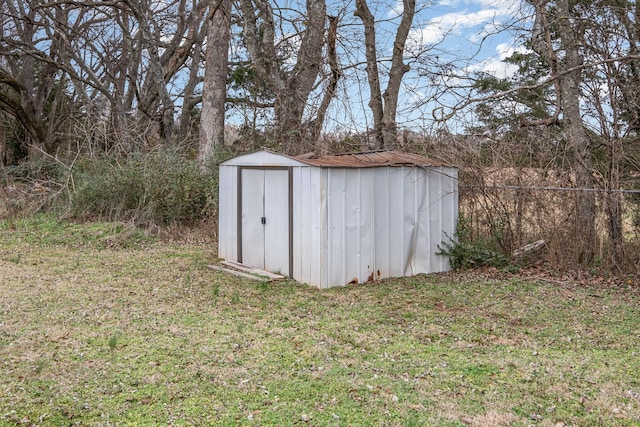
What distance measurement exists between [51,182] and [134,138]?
2.09 m

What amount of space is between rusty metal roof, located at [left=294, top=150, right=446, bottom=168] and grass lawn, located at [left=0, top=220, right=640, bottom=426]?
1.44 metres

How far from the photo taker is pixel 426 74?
8.86 meters

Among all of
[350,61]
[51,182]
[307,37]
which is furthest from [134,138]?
[350,61]

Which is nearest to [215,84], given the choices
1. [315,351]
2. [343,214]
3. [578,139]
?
[343,214]

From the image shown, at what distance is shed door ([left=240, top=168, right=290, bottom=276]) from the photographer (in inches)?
266

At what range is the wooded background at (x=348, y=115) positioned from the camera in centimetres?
663

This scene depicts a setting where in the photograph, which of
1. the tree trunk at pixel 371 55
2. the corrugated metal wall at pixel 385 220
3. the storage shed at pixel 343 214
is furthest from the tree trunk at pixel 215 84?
the corrugated metal wall at pixel 385 220

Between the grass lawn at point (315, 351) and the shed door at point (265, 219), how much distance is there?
0.61m

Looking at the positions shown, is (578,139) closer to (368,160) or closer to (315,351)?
(368,160)

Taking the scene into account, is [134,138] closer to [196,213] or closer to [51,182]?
[51,182]

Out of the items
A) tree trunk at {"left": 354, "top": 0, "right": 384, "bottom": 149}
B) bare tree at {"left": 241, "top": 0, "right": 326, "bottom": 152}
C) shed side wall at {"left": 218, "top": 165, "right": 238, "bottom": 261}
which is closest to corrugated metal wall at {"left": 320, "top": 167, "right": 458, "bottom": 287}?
shed side wall at {"left": 218, "top": 165, "right": 238, "bottom": 261}

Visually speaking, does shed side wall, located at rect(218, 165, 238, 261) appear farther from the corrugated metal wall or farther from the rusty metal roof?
the corrugated metal wall

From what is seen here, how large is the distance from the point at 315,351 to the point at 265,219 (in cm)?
325

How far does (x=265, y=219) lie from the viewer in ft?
23.3
